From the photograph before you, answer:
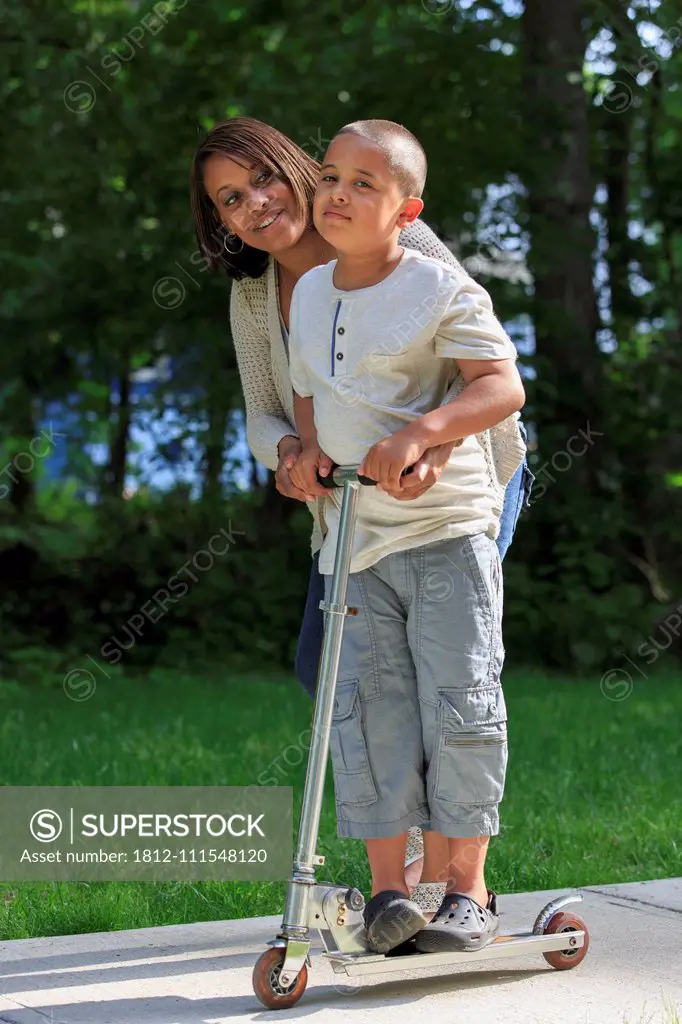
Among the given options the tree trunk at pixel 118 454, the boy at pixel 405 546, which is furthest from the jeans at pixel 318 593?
the tree trunk at pixel 118 454

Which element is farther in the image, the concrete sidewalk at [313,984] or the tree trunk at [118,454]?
the tree trunk at [118,454]

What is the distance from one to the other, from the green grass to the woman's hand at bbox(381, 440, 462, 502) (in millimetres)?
1383

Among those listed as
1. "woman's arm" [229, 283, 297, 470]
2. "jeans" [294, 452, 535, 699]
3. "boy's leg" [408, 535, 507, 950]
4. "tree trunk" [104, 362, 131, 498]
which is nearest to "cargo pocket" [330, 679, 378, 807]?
"boy's leg" [408, 535, 507, 950]

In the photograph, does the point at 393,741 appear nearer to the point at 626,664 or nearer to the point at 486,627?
the point at 486,627

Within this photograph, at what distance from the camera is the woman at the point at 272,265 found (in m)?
3.04

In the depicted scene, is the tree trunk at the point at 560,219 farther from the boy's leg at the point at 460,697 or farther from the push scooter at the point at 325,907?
the push scooter at the point at 325,907

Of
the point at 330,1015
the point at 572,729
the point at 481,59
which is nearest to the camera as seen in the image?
the point at 330,1015

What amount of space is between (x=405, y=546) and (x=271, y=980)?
842 millimetres

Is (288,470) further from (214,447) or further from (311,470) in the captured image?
(214,447)

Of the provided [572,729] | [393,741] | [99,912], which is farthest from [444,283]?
[572,729]

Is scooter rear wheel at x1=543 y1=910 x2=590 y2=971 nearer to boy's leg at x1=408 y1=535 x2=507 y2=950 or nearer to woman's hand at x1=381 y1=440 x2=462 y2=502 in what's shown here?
boy's leg at x1=408 y1=535 x2=507 y2=950

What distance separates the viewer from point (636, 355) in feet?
32.6

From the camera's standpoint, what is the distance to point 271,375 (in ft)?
10.9

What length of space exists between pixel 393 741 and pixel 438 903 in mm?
408
